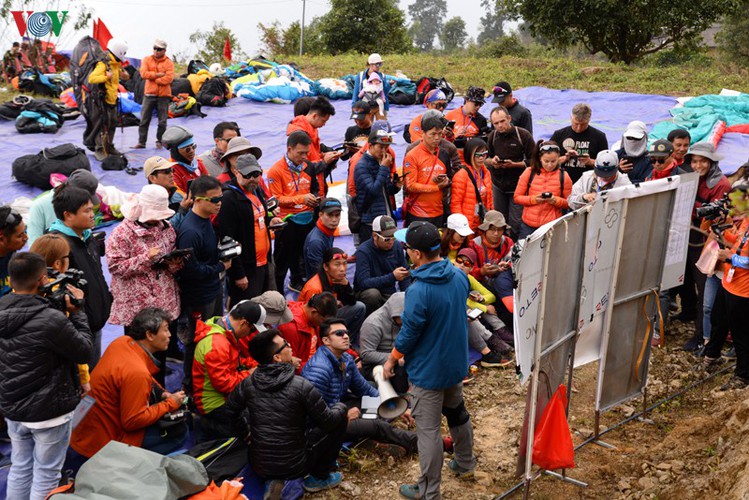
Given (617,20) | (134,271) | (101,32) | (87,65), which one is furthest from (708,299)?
(617,20)

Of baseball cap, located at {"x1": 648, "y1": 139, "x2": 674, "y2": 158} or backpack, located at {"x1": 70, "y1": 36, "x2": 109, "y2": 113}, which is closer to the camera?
baseball cap, located at {"x1": 648, "y1": 139, "x2": 674, "y2": 158}

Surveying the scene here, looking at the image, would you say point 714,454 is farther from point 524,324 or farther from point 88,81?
point 88,81

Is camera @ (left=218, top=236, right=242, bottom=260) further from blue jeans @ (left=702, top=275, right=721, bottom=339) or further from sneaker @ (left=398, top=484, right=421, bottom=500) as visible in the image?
blue jeans @ (left=702, top=275, right=721, bottom=339)

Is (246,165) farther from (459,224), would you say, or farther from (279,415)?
(279,415)

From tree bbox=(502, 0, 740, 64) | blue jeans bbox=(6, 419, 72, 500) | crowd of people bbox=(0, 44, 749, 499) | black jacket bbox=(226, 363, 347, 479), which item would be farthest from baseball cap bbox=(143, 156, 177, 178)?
tree bbox=(502, 0, 740, 64)

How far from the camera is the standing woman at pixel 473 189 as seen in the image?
7262 millimetres

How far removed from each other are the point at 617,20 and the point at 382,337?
16408mm

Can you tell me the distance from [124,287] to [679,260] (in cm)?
403

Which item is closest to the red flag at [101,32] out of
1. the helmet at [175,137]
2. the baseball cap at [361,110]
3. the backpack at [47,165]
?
the backpack at [47,165]

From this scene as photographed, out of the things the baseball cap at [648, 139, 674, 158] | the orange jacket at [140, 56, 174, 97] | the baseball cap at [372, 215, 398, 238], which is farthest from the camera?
the orange jacket at [140, 56, 174, 97]

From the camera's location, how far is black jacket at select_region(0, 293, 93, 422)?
155 inches

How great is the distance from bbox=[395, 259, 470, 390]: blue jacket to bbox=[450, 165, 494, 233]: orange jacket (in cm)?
286

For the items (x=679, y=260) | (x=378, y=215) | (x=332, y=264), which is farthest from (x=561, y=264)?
(x=378, y=215)

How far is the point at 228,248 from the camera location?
18.8 feet
